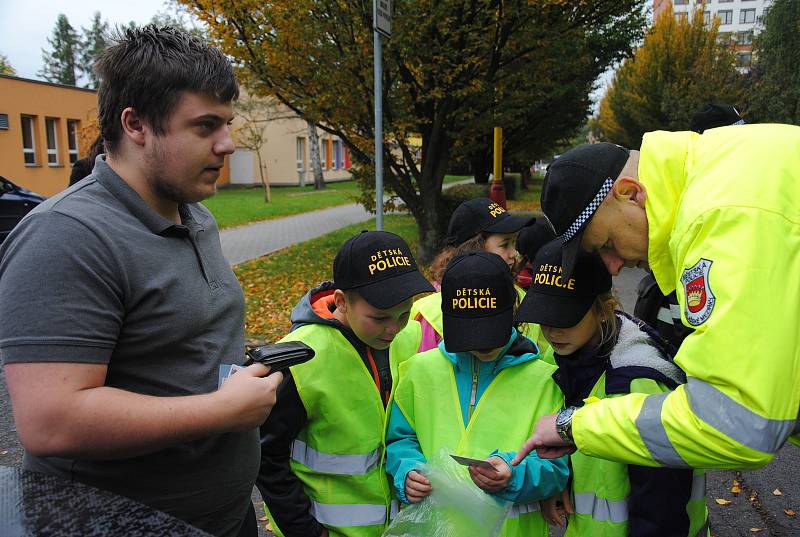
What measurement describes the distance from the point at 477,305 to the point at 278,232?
1560 centimetres

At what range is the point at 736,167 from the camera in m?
1.40

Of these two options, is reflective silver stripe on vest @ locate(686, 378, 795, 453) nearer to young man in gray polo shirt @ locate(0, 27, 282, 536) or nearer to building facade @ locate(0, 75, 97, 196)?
young man in gray polo shirt @ locate(0, 27, 282, 536)

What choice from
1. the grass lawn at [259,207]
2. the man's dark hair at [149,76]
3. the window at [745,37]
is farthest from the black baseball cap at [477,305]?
the window at [745,37]

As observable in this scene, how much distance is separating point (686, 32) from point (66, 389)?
120 feet

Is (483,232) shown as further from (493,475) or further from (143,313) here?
(143,313)

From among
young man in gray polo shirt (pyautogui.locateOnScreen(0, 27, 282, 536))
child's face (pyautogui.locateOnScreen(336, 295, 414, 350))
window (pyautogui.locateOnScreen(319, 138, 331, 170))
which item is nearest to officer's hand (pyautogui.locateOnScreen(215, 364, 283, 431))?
young man in gray polo shirt (pyautogui.locateOnScreen(0, 27, 282, 536))

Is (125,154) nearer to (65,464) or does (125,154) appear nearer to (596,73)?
(65,464)

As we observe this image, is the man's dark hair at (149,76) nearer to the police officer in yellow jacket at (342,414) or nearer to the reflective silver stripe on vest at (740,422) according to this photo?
the police officer in yellow jacket at (342,414)

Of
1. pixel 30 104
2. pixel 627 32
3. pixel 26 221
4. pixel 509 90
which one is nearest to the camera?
pixel 26 221

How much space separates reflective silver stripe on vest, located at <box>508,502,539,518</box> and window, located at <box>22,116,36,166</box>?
28.0 metres

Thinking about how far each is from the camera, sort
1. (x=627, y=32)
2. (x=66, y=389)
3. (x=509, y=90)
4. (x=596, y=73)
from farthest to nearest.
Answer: (x=596, y=73)
(x=627, y=32)
(x=509, y=90)
(x=66, y=389)

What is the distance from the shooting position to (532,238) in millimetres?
3734

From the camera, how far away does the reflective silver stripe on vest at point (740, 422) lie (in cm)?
134

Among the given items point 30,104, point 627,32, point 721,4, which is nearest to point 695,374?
point 627,32
